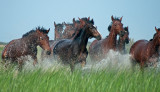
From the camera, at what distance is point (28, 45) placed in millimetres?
10359

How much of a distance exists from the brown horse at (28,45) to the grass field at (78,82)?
1906mm

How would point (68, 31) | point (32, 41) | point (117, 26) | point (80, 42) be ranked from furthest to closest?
point (68, 31), point (117, 26), point (32, 41), point (80, 42)

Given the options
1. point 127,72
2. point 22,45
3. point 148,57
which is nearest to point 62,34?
point 22,45

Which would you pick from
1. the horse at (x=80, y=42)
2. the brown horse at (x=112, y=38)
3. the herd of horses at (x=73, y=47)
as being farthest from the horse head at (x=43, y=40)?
the brown horse at (x=112, y=38)

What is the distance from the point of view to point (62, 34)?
16562 mm

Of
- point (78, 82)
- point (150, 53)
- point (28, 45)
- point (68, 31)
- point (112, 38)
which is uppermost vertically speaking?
point (68, 31)

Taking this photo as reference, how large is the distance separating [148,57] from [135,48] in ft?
4.53

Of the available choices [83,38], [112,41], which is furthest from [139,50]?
[83,38]

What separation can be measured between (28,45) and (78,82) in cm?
410

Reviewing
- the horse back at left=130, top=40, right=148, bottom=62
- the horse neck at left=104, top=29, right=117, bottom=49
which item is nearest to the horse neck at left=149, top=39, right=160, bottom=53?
the horse back at left=130, top=40, right=148, bottom=62

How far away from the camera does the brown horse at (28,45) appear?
10222mm

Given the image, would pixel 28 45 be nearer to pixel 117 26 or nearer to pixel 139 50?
pixel 117 26

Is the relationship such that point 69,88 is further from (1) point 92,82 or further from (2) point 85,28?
(2) point 85,28

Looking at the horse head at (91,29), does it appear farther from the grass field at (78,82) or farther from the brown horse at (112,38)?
the grass field at (78,82)
